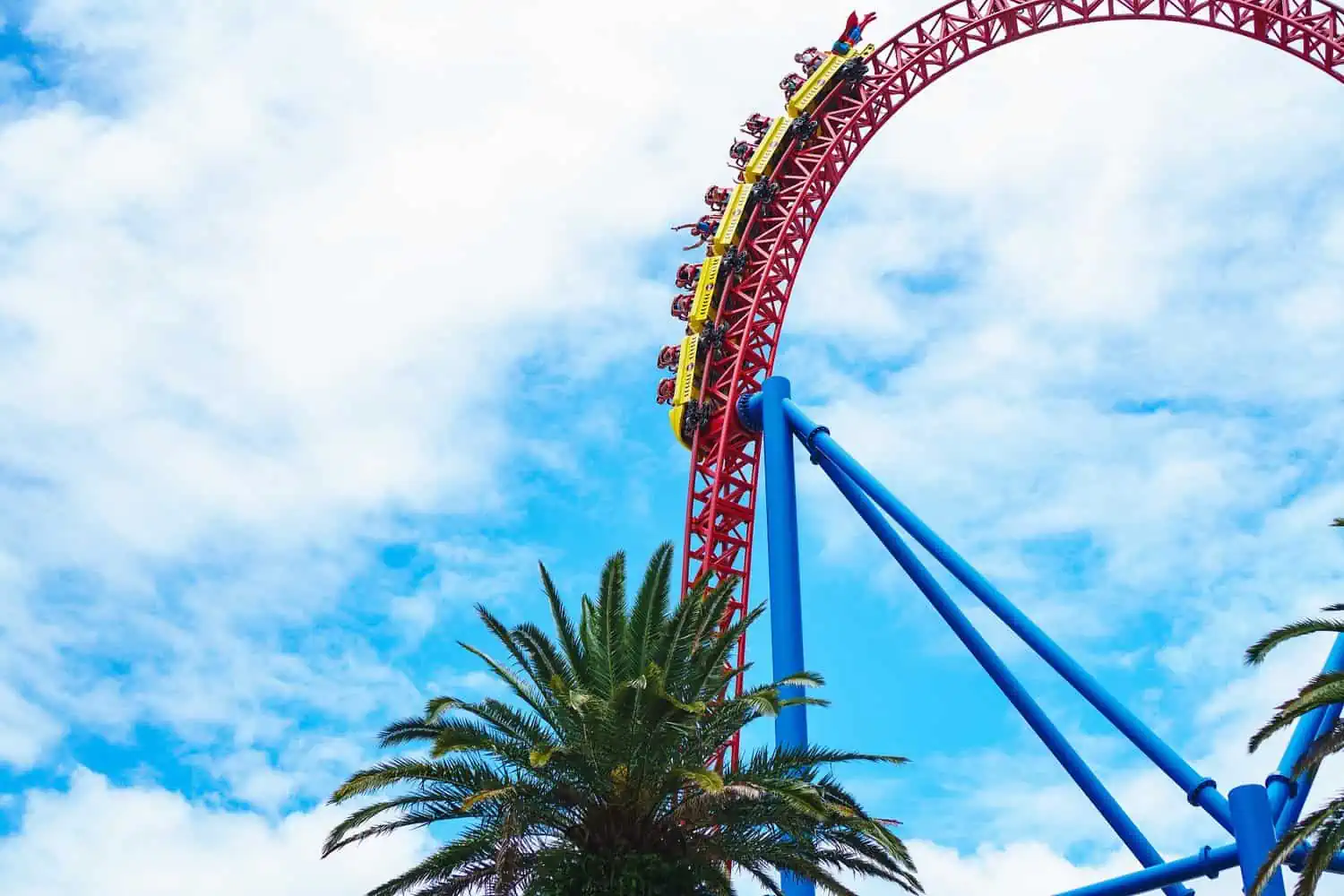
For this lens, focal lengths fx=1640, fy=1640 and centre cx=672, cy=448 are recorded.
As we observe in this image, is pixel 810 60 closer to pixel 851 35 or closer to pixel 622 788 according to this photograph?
pixel 851 35

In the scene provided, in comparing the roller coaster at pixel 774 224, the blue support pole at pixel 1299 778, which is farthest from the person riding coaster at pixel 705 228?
the blue support pole at pixel 1299 778

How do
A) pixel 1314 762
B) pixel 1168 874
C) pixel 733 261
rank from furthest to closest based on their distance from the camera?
pixel 733 261
pixel 1168 874
pixel 1314 762

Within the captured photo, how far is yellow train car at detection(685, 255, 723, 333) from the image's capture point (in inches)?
1346

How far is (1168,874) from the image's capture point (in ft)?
71.0

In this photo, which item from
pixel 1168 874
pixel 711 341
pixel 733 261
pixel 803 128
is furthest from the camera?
pixel 803 128

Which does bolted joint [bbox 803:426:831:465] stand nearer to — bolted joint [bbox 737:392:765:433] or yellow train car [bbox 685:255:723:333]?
bolted joint [bbox 737:392:765:433]

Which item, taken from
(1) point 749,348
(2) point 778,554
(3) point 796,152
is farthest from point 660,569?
(3) point 796,152

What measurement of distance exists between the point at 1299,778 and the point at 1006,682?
185 inches

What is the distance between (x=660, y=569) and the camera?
19219 mm

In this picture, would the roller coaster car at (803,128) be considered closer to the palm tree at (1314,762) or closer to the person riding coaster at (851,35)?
the person riding coaster at (851,35)

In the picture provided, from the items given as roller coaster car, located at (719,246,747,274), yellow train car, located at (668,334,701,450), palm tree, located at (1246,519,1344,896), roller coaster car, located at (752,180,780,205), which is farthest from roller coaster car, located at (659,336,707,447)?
palm tree, located at (1246,519,1344,896)

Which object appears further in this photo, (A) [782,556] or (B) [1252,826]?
(A) [782,556]

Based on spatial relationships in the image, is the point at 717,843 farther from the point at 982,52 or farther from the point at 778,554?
the point at 982,52

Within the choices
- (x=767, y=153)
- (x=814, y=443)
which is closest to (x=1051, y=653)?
(x=814, y=443)
